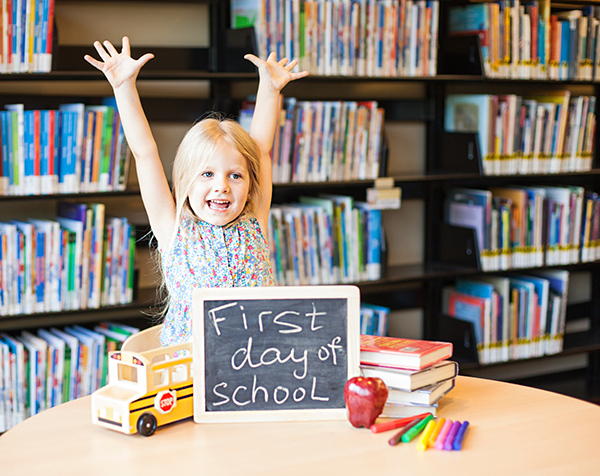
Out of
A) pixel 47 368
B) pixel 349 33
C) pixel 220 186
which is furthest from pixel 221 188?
pixel 349 33

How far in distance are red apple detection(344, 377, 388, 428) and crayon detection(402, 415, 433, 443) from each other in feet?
0.20

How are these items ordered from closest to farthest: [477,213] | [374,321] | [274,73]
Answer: [274,73]
[374,321]
[477,213]

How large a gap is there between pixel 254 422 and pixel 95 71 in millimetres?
1625

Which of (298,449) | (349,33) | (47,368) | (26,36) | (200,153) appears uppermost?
(349,33)

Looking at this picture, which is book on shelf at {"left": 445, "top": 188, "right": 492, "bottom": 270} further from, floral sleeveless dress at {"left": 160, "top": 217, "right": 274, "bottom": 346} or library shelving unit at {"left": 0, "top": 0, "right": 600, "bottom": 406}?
floral sleeveless dress at {"left": 160, "top": 217, "right": 274, "bottom": 346}

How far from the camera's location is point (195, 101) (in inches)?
110

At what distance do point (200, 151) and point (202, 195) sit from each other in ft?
0.32

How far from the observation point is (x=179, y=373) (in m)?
1.31

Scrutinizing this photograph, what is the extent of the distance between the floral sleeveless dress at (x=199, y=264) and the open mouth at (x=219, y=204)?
0.39 ft

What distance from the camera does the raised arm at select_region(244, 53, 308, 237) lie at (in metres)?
1.81

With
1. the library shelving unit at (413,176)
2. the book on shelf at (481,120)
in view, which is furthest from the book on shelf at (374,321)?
the book on shelf at (481,120)

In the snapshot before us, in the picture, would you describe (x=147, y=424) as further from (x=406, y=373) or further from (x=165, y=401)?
A: (x=406, y=373)

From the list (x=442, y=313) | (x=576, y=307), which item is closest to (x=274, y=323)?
(x=442, y=313)

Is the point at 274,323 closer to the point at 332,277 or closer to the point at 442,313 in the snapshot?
the point at 332,277
